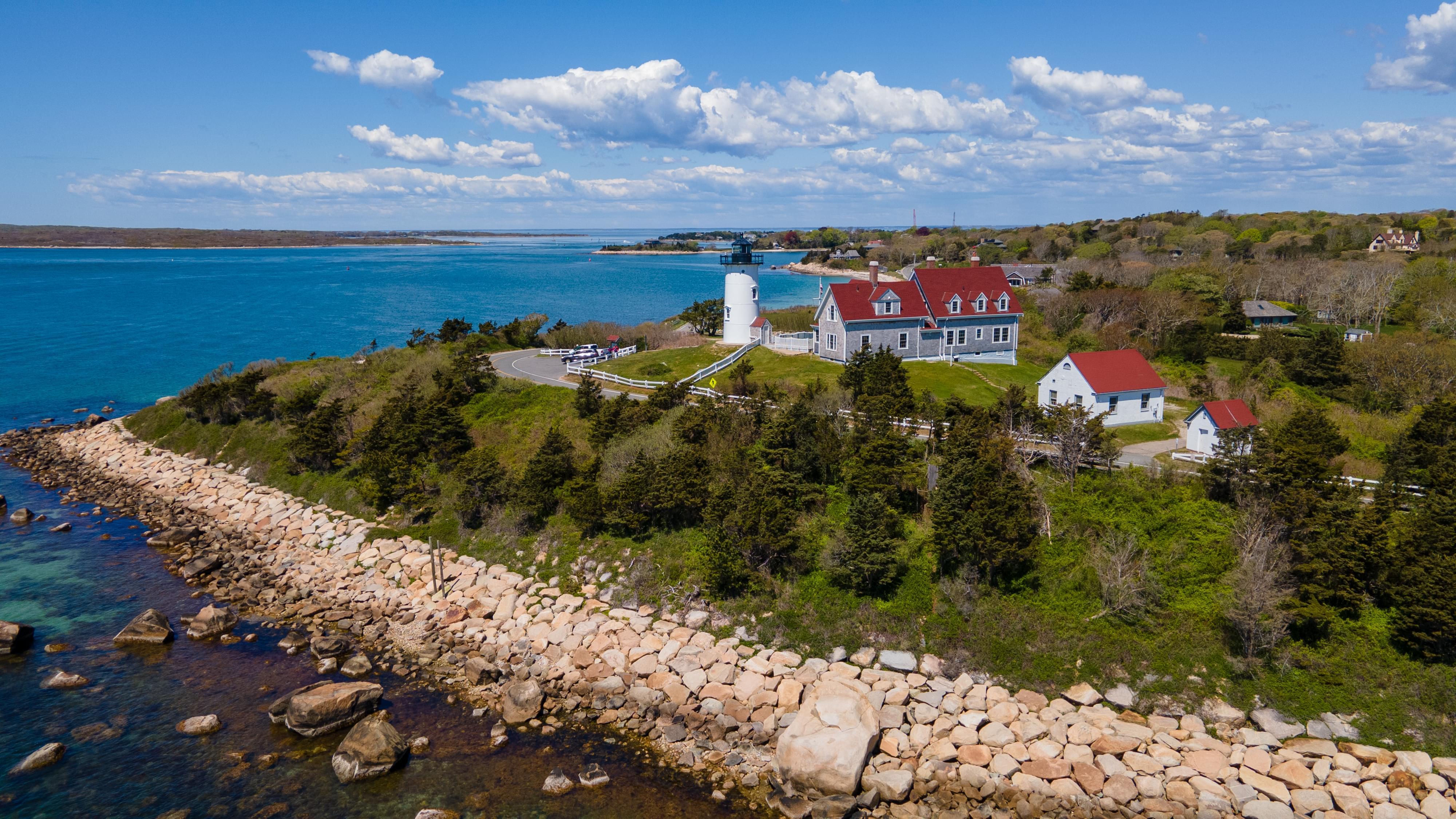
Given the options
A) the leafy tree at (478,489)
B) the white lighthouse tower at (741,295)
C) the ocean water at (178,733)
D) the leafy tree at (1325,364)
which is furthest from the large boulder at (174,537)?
the leafy tree at (1325,364)

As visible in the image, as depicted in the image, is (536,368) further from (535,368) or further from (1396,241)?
(1396,241)

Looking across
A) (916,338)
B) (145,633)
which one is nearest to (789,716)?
(145,633)

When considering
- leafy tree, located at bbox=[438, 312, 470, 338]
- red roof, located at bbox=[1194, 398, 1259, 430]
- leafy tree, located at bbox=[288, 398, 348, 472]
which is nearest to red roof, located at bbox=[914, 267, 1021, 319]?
red roof, located at bbox=[1194, 398, 1259, 430]

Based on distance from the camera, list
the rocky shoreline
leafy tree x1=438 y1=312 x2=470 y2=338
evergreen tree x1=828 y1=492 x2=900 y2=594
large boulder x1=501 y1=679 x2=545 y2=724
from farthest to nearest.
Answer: leafy tree x1=438 y1=312 x2=470 y2=338
evergreen tree x1=828 y1=492 x2=900 y2=594
large boulder x1=501 y1=679 x2=545 y2=724
the rocky shoreline

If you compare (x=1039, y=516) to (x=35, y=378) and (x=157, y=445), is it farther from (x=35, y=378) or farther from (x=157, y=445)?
(x=35, y=378)

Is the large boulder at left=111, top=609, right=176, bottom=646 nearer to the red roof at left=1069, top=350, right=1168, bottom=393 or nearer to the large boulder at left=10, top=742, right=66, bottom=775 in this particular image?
the large boulder at left=10, top=742, right=66, bottom=775

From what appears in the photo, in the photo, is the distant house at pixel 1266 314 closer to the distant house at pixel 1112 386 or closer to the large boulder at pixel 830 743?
the distant house at pixel 1112 386
